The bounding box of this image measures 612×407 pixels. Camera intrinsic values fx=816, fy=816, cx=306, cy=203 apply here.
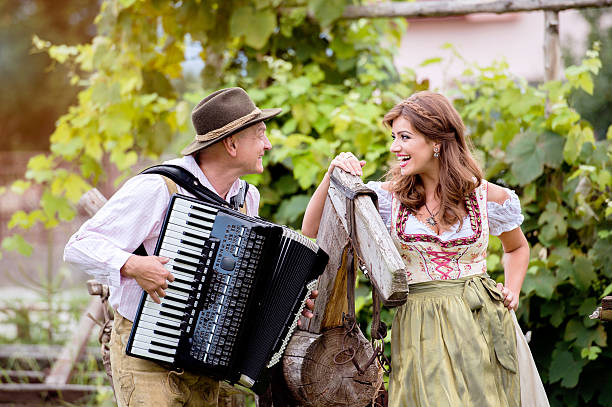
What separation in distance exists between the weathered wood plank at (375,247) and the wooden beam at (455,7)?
2370 millimetres

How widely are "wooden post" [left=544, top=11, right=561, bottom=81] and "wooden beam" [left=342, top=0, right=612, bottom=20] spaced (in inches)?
2.2

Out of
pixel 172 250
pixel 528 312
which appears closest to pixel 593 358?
pixel 528 312

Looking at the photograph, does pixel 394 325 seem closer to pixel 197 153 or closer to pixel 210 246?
pixel 210 246

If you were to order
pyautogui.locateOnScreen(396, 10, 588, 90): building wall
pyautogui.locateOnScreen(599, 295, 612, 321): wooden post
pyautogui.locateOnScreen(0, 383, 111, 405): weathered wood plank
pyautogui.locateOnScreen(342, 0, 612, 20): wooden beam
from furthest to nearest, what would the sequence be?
1. pyautogui.locateOnScreen(396, 10, 588, 90): building wall
2. pyautogui.locateOnScreen(0, 383, 111, 405): weathered wood plank
3. pyautogui.locateOnScreen(342, 0, 612, 20): wooden beam
4. pyautogui.locateOnScreen(599, 295, 612, 321): wooden post

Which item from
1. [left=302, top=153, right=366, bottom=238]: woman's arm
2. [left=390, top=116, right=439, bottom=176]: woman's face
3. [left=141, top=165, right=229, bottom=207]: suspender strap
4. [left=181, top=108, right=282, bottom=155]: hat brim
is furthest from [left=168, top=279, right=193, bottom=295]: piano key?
[left=390, top=116, right=439, bottom=176]: woman's face

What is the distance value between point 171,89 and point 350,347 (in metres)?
3.10

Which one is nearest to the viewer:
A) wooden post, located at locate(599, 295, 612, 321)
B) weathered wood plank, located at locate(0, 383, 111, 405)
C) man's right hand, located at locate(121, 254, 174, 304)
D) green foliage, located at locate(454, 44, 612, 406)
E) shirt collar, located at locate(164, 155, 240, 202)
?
man's right hand, located at locate(121, 254, 174, 304)

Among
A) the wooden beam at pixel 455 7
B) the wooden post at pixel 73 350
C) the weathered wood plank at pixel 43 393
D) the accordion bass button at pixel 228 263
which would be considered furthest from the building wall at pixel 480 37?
the accordion bass button at pixel 228 263

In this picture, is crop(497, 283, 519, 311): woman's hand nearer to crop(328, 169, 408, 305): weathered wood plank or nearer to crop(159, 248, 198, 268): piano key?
crop(328, 169, 408, 305): weathered wood plank

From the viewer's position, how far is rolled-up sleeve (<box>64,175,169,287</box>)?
2.66 m

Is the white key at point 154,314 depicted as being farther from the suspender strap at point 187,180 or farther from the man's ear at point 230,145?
the man's ear at point 230,145

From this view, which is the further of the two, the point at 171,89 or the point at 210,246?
the point at 171,89

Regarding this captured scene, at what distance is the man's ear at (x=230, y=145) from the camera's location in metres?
2.91

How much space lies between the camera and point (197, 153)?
297 centimetres
